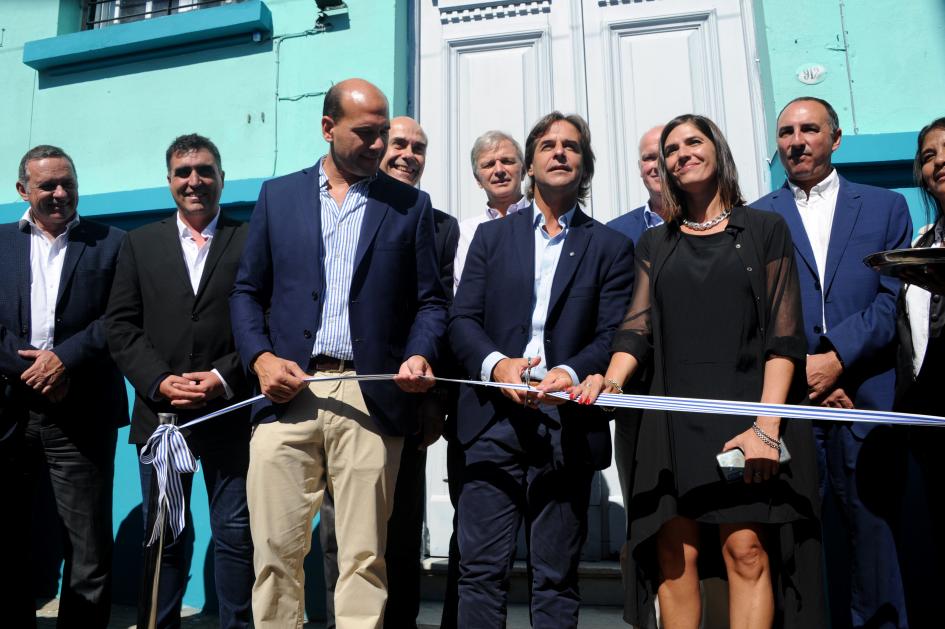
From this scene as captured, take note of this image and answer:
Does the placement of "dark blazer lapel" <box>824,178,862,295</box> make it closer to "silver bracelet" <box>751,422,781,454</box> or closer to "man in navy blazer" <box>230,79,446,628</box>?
"silver bracelet" <box>751,422,781,454</box>

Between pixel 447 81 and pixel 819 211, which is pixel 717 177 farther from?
pixel 447 81

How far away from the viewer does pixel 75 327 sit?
3.53m

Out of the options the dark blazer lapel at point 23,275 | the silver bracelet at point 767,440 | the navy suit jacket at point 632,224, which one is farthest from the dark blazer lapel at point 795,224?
the dark blazer lapel at point 23,275

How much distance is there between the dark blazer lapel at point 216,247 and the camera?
127 inches

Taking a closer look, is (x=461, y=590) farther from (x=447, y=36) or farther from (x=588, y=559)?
(x=447, y=36)

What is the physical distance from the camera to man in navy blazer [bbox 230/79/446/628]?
2.52 meters

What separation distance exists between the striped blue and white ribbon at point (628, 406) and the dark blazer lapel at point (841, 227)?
0.73 m

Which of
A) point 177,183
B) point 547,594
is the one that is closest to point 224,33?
point 177,183

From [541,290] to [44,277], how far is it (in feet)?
7.86

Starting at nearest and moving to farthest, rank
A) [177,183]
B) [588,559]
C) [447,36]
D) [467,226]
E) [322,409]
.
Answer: [322,409] < [177,183] < [467,226] < [588,559] < [447,36]

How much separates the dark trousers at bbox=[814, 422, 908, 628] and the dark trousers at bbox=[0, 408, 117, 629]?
3053 millimetres

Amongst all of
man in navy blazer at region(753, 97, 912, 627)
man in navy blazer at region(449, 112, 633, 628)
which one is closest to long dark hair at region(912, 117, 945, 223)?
man in navy blazer at region(753, 97, 912, 627)

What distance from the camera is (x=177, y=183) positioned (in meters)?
3.34

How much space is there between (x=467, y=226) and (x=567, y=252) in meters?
0.95
